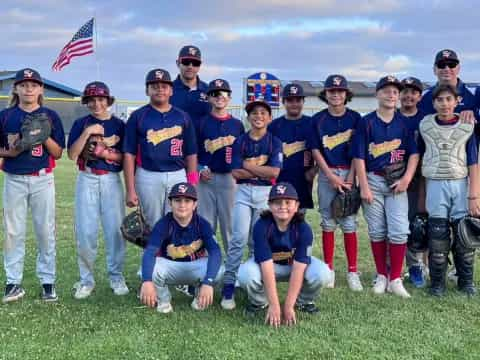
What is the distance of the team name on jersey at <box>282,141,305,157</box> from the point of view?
5.00 meters

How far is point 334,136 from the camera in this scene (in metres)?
4.91

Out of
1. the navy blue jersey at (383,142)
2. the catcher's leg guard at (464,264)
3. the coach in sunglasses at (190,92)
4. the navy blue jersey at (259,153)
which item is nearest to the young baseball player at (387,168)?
the navy blue jersey at (383,142)

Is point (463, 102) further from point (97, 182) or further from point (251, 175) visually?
point (97, 182)

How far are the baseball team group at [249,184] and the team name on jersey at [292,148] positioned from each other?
0.01m

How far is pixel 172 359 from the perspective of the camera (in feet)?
10.9

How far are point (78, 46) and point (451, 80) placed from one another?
38.0 ft

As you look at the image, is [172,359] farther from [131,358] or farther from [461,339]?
[461,339]

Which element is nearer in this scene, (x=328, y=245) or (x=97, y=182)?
(x=97, y=182)

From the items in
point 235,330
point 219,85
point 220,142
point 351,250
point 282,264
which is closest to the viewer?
point 235,330

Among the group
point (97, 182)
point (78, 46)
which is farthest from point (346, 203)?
point (78, 46)

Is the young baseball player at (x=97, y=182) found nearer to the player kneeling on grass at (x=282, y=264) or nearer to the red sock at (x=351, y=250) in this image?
the player kneeling on grass at (x=282, y=264)

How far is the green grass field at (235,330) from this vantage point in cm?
342

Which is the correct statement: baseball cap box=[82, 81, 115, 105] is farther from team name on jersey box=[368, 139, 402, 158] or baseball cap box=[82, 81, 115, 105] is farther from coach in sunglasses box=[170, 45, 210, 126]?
team name on jersey box=[368, 139, 402, 158]

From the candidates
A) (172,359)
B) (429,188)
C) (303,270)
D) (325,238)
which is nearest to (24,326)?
(172,359)
